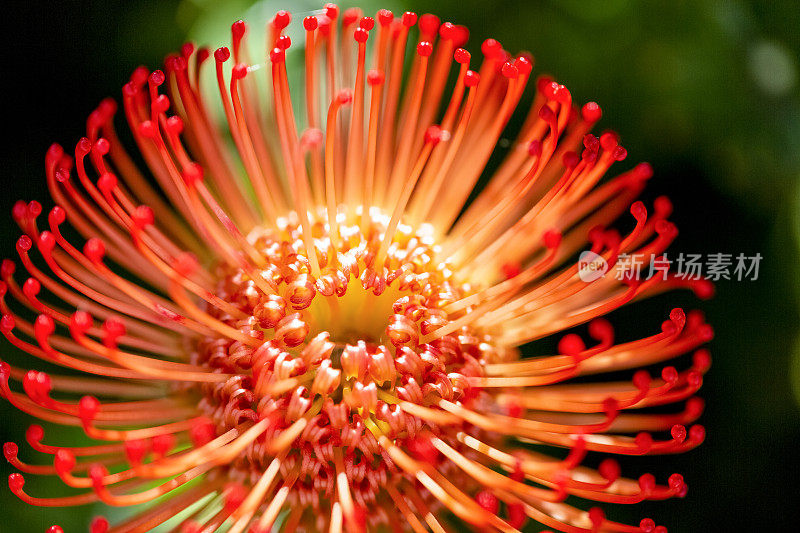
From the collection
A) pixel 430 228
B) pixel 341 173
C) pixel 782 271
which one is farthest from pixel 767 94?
pixel 341 173

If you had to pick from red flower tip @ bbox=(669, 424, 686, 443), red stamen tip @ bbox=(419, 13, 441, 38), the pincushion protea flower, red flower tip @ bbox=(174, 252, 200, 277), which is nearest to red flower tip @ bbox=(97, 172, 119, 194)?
the pincushion protea flower

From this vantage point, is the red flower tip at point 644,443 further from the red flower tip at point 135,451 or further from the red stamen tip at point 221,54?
the red stamen tip at point 221,54

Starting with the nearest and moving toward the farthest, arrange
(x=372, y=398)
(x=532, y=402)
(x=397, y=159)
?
1. (x=372, y=398)
2. (x=532, y=402)
3. (x=397, y=159)

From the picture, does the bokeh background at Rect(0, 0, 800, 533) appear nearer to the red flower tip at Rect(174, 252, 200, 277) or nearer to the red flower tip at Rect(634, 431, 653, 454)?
the red flower tip at Rect(634, 431, 653, 454)

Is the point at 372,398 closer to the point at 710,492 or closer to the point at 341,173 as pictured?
the point at 341,173

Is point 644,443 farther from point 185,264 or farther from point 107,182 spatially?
point 107,182

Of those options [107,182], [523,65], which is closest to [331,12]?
[523,65]
